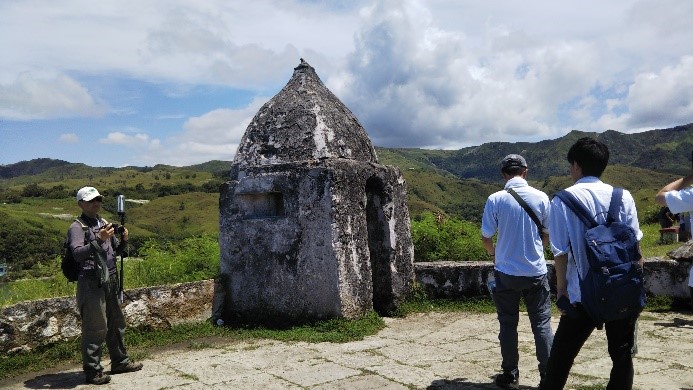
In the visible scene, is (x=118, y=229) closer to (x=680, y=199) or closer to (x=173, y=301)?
(x=173, y=301)

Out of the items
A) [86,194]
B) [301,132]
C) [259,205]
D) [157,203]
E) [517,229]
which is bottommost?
[517,229]

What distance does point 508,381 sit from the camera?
4.57 metres

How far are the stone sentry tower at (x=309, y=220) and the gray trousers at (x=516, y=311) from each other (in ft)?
8.52

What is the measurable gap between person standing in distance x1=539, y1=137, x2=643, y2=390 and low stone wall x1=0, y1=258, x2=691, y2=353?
4.70 metres

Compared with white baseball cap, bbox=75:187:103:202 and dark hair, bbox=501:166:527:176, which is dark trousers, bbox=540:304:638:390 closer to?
dark hair, bbox=501:166:527:176

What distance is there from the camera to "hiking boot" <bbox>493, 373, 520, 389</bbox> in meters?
4.56

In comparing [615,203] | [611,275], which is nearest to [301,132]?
[615,203]

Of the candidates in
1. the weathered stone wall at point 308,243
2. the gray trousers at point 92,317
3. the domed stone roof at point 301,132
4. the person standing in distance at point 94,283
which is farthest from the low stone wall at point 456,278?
the gray trousers at point 92,317

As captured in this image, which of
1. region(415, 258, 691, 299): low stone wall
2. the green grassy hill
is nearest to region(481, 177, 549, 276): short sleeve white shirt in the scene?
region(415, 258, 691, 299): low stone wall

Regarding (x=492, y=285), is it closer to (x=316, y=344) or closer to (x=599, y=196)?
(x=599, y=196)

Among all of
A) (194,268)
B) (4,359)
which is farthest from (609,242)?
(194,268)

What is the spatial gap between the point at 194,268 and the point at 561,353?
6.38 m

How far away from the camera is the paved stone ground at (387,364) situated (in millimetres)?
4855

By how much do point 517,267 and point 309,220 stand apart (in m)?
3.08
